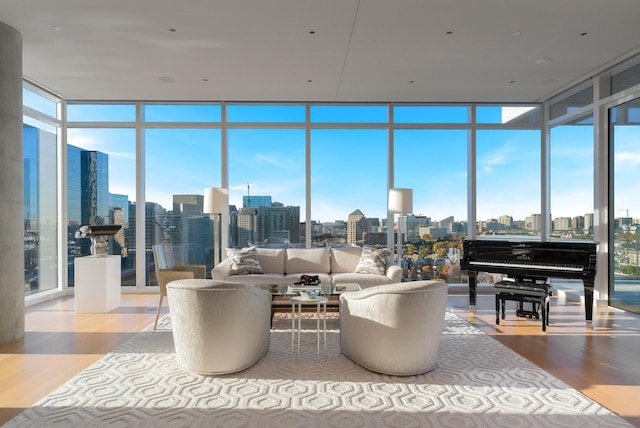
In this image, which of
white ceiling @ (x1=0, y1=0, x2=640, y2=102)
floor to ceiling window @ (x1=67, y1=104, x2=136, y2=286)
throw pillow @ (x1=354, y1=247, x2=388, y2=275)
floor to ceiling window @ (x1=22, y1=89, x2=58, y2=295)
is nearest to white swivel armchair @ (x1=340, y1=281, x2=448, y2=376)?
throw pillow @ (x1=354, y1=247, x2=388, y2=275)

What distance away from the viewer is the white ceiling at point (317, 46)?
141 inches

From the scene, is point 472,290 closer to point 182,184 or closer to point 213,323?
point 213,323

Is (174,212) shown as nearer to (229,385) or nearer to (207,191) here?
(207,191)

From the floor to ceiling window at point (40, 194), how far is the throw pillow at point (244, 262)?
10.3 feet

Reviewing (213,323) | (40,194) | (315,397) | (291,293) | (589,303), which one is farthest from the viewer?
(40,194)

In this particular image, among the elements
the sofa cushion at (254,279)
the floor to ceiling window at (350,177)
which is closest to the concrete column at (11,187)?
the sofa cushion at (254,279)

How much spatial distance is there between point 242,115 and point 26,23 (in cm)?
320

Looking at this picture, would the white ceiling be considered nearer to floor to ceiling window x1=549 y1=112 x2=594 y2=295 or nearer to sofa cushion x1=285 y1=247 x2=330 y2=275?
floor to ceiling window x1=549 y1=112 x2=594 y2=295

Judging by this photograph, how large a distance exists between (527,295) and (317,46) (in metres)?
3.92

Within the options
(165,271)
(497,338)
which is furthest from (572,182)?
(165,271)

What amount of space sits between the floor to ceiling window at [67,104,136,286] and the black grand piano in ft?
18.4

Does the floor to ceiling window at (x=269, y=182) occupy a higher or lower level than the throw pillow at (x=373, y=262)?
higher

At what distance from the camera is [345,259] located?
18.8ft

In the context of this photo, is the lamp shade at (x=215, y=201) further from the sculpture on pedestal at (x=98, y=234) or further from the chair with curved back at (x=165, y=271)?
the sculpture on pedestal at (x=98, y=234)
